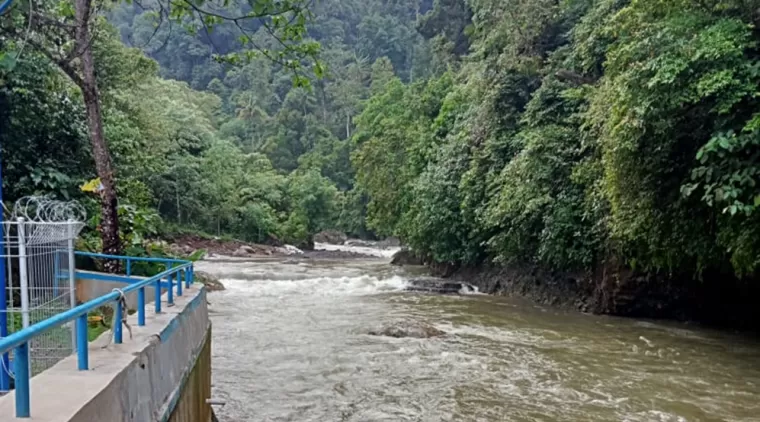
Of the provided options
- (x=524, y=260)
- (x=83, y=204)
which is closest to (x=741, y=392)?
(x=524, y=260)

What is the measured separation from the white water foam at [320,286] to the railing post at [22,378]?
17.4 m

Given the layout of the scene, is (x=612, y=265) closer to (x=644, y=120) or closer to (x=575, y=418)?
(x=644, y=120)

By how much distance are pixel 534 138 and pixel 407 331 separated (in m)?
6.94

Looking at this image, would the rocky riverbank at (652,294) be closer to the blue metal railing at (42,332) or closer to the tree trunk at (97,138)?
the tree trunk at (97,138)

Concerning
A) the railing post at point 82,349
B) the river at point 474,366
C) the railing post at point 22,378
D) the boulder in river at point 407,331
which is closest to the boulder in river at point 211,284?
the river at point 474,366

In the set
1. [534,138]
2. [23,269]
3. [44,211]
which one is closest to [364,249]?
[534,138]

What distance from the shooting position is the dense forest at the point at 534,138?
32.0ft

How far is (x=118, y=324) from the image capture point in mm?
4508

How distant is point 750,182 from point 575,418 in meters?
4.34

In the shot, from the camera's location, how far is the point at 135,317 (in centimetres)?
564

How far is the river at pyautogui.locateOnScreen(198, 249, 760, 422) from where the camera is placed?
8297 millimetres

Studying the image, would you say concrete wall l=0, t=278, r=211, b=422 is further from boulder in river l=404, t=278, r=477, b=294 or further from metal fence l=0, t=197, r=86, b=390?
boulder in river l=404, t=278, r=477, b=294

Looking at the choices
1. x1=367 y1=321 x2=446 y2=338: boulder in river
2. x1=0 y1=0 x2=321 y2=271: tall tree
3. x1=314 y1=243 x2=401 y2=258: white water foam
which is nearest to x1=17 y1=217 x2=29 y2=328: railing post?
x1=0 y1=0 x2=321 y2=271: tall tree

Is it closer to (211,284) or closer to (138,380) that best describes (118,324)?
(138,380)
